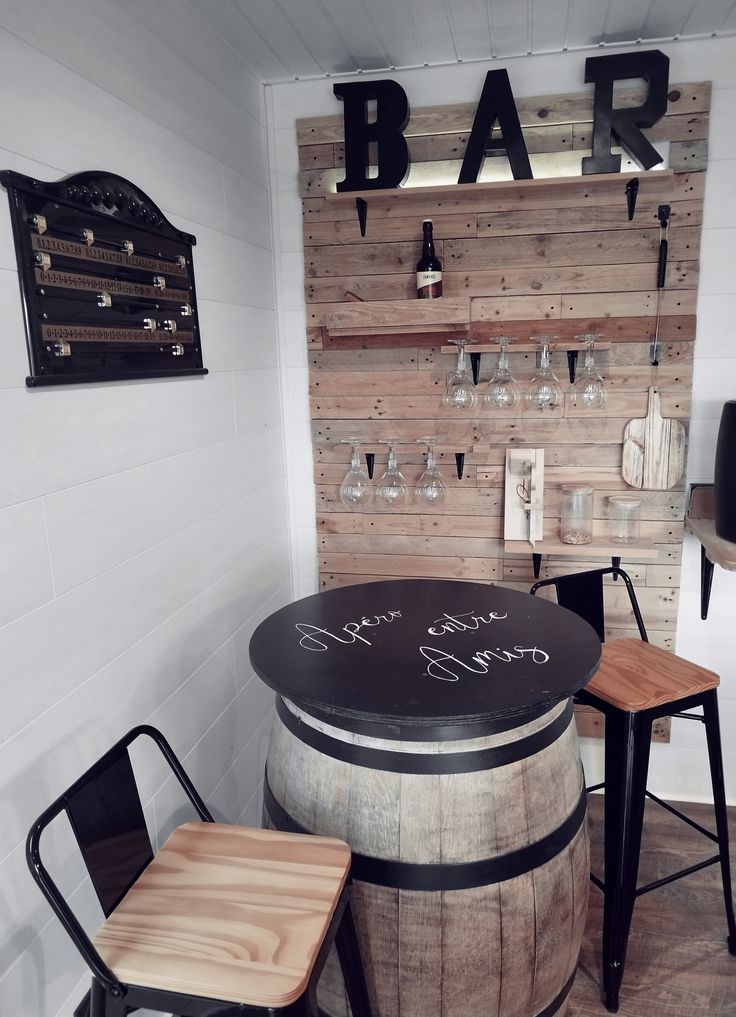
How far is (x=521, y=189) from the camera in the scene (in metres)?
2.19

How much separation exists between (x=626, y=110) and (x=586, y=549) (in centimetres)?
133

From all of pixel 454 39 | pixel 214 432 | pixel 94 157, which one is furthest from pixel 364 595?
pixel 454 39

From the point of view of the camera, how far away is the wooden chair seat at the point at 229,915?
3.26 feet

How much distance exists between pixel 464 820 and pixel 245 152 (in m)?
1.98

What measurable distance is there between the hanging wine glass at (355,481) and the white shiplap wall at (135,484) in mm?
264

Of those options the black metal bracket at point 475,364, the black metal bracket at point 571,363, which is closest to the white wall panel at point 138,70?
the black metal bracket at point 475,364

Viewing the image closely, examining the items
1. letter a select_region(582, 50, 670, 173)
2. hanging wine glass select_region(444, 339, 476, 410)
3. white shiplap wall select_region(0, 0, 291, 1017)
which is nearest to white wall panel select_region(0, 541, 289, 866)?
white shiplap wall select_region(0, 0, 291, 1017)

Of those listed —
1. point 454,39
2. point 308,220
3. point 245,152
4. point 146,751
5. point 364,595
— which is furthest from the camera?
point 308,220

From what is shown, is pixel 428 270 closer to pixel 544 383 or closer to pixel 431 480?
pixel 544 383

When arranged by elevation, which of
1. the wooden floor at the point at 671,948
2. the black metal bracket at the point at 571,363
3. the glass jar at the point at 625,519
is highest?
the black metal bracket at the point at 571,363

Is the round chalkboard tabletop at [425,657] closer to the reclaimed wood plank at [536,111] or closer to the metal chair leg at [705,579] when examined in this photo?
the metal chair leg at [705,579]

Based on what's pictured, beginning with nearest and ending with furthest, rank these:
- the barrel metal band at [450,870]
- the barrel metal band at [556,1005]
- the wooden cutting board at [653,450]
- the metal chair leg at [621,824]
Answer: the barrel metal band at [450,870], the barrel metal band at [556,1005], the metal chair leg at [621,824], the wooden cutting board at [653,450]

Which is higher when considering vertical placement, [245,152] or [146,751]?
[245,152]

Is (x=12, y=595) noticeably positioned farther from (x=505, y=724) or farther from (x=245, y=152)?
(x=245, y=152)
